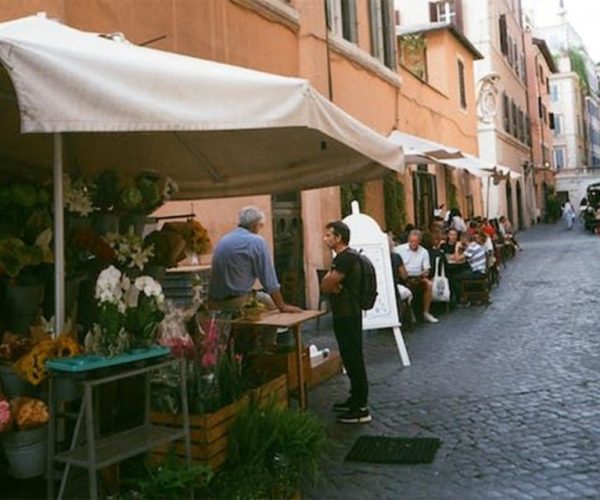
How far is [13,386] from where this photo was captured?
3.82 metres

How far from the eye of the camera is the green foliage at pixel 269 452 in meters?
3.78

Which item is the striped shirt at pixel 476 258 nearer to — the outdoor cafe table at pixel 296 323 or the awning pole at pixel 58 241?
the outdoor cafe table at pixel 296 323

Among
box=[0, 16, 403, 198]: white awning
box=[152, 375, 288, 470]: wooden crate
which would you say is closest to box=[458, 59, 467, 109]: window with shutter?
box=[0, 16, 403, 198]: white awning

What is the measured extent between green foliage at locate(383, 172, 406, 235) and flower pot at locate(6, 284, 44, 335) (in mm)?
12299

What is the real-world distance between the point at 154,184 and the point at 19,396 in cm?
153

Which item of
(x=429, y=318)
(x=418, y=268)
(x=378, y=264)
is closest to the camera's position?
(x=378, y=264)

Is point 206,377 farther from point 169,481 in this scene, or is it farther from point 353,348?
point 353,348

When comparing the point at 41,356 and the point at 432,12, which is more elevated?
the point at 432,12

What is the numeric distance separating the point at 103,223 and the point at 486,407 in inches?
132

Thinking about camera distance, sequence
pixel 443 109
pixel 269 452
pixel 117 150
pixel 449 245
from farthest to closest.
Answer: pixel 443 109, pixel 449 245, pixel 117 150, pixel 269 452

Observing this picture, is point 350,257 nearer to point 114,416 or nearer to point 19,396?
point 114,416

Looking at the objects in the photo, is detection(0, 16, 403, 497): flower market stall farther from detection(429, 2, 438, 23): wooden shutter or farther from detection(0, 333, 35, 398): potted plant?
detection(429, 2, 438, 23): wooden shutter

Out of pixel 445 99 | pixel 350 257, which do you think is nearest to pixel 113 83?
pixel 350 257

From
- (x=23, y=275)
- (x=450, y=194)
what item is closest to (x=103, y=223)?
(x=23, y=275)
